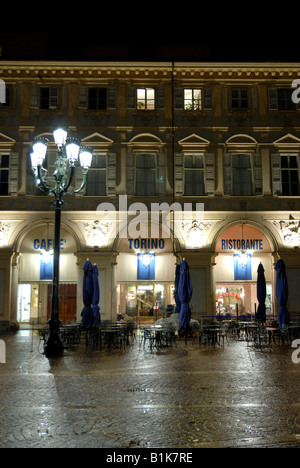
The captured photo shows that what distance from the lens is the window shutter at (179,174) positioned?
24094 millimetres

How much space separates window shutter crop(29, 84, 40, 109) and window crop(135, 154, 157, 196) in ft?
19.6

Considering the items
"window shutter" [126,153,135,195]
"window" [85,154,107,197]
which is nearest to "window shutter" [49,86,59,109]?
"window" [85,154,107,197]

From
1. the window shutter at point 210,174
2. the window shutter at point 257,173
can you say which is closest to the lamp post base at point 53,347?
the window shutter at point 210,174

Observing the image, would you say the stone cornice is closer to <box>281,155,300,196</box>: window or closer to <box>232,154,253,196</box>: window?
<box>232,154,253,196</box>: window

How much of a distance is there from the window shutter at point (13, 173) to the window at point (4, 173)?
0.74 ft

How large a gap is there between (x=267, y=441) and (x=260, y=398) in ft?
7.98

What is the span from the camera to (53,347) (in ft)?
46.7

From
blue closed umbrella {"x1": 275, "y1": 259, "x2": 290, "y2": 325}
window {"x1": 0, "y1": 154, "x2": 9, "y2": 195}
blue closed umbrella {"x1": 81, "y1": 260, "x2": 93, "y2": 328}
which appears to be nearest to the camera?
blue closed umbrella {"x1": 81, "y1": 260, "x2": 93, "y2": 328}

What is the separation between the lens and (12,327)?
75.6 feet

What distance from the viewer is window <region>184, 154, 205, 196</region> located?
24.3 metres

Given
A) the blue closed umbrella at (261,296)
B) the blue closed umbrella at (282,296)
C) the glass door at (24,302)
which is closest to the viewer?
the blue closed umbrella at (282,296)

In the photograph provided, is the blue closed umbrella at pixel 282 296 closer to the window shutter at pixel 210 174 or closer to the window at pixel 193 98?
the window shutter at pixel 210 174

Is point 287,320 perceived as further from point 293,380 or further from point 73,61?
point 73,61

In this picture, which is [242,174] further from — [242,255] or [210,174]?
[242,255]
